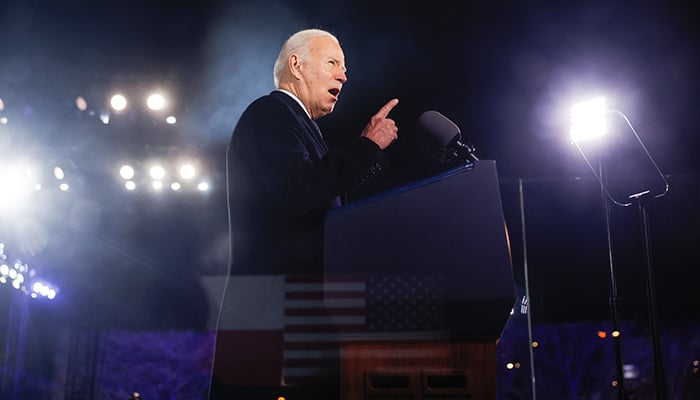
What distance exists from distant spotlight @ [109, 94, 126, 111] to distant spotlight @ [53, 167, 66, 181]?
796mm

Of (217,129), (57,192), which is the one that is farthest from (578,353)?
(57,192)

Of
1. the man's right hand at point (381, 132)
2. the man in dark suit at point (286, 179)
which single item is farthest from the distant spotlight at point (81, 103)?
the man's right hand at point (381, 132)

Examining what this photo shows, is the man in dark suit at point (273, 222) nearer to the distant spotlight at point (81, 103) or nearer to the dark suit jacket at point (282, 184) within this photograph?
the dark suit jacket at point (282, 184)

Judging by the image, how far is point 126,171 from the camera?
546 cm

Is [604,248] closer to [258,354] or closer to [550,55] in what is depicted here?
[550,55]

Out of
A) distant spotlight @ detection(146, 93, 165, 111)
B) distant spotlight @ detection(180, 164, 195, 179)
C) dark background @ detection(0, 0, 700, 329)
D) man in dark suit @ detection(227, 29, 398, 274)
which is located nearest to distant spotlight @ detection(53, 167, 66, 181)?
dark background @ detection(0, 0, 700, 329)

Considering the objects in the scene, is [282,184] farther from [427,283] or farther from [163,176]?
[163,176]

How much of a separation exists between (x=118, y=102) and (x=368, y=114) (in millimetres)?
2004

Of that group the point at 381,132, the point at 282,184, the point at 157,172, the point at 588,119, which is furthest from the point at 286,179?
the point at 157,172

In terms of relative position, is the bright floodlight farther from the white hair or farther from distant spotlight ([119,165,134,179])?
distant spotlight ([119,165,134,179])

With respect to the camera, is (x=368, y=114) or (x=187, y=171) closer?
(x=368, y=114)

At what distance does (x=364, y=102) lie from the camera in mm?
4055

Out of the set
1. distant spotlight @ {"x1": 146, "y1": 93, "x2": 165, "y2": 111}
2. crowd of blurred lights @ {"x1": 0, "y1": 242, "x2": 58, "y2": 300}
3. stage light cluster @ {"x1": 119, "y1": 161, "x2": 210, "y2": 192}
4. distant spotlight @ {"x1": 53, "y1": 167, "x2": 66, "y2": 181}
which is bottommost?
crowd of blurred lights @ {"x1": 0, "y1": 242, "x2": 58, "y2": 300}

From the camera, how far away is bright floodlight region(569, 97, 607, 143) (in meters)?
3.75
